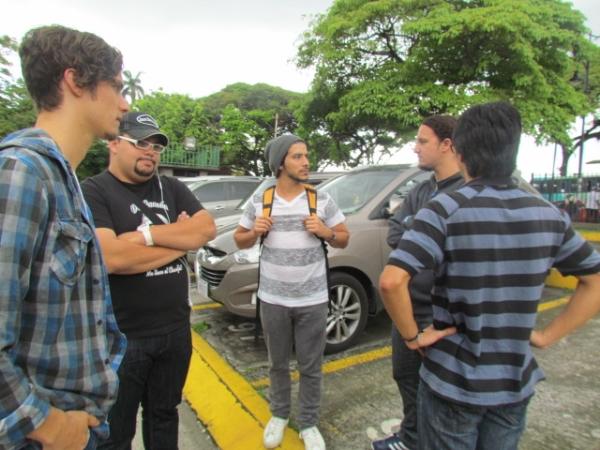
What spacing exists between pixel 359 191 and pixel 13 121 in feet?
34.3

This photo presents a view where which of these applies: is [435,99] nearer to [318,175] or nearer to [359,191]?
[318,175]

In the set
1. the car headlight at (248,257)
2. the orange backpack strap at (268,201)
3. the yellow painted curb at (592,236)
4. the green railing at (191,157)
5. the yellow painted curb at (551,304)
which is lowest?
the yellow painted curb at (551,304)

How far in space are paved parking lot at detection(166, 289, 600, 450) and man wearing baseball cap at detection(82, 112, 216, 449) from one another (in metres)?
0.68

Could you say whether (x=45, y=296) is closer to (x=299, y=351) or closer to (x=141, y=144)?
(x=141, y=144)

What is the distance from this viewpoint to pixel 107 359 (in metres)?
1.22

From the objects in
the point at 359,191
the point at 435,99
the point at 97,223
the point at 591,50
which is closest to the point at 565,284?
the point at 359,191

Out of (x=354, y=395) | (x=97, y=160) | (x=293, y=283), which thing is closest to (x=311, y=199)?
(x=293, y=283)

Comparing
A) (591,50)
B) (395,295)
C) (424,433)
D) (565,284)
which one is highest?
(591,50)

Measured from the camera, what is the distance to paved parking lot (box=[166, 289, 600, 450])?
8.48ft

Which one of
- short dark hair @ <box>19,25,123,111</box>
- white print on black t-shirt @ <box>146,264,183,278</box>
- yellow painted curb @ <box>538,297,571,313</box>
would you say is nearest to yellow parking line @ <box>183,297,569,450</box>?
white print on black t-shirt @ <box>146,264,183,278</box>

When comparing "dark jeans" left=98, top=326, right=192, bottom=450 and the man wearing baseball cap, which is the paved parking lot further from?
the man wearing baseball cap

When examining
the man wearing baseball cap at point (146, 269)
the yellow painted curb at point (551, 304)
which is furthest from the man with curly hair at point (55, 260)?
the yellow painted curb at point (551, 304)

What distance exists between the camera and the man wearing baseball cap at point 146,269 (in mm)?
1884

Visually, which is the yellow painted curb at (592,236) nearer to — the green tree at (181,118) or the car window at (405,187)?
the car window at (405,187)
